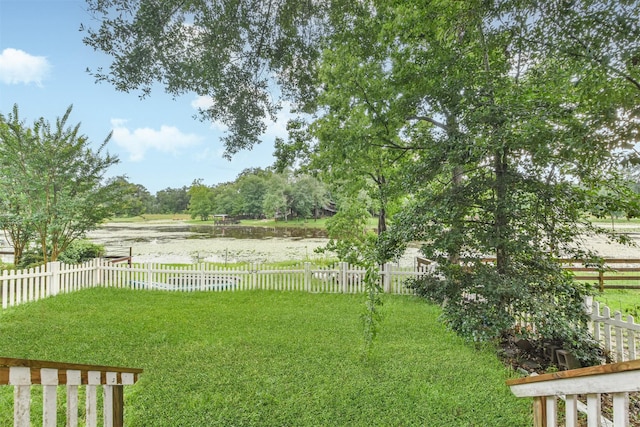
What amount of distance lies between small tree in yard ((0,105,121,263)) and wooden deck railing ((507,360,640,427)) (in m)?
7.72

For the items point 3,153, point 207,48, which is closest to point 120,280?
point 3,153

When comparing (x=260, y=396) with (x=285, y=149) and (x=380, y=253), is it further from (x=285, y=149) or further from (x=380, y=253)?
(x=285, y=149)

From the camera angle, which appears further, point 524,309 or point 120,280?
point 120,280

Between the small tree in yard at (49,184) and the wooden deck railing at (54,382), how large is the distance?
6.47m

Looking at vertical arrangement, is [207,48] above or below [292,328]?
above

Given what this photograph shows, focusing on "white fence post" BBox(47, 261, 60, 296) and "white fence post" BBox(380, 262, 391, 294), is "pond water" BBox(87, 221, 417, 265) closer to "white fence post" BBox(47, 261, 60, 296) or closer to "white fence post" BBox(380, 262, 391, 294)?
"white fence post" BBox(380, 262, 391, 294)

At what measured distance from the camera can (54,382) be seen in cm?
88

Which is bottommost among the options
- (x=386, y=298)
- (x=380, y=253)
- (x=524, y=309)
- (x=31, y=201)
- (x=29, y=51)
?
(x=386, y=298)

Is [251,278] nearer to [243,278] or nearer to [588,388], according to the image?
[243,278]

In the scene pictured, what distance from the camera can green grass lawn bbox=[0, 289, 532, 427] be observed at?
2.12 metres

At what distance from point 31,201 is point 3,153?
100cm

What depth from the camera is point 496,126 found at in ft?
6.82

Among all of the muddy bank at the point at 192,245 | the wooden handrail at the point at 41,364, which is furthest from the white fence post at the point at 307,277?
the wooden handrail at the point at 41,364

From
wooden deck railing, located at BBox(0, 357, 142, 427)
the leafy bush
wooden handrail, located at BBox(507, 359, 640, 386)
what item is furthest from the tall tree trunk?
wooden deck railing, located at BBox(0, 357, 142, 427)
